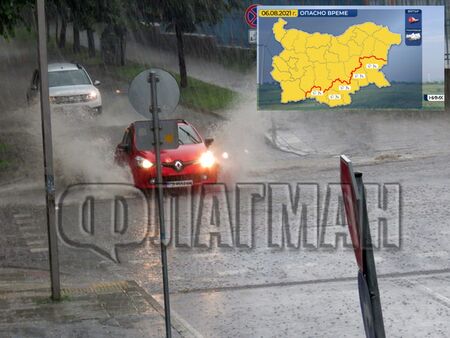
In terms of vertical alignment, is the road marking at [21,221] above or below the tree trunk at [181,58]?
below

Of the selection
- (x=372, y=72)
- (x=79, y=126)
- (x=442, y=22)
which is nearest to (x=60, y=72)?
(x=79, y=126)

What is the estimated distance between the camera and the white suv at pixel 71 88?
26.9 m

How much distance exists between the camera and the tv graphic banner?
32469 mm

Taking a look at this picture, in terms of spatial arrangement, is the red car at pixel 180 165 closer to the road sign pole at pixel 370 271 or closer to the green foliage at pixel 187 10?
the road sign pole at pixel 370 271

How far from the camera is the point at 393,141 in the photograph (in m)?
27.2

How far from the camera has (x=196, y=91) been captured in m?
34.6

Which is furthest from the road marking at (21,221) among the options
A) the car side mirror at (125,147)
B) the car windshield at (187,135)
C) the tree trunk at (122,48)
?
the tree trunk at (122,48)

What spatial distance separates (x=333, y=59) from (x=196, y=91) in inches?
204

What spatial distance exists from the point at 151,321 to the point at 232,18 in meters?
27.1

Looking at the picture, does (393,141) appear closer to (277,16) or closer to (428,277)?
(277,16)

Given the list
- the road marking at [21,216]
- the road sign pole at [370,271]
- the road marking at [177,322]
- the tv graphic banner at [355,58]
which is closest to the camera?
the road sign pole at [370,271]

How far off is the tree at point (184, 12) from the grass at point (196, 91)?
0.61 meters

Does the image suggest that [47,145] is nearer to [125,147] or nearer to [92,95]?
[125,147]

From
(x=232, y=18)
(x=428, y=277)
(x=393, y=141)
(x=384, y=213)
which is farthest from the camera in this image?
(x=232, y=18)
